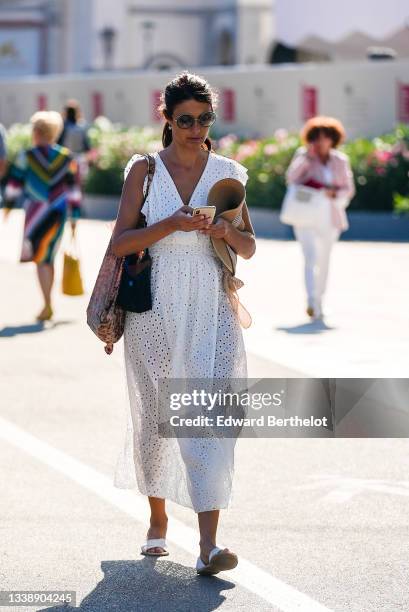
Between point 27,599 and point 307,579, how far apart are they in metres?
0.96

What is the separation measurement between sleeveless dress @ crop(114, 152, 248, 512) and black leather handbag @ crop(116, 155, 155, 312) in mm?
27

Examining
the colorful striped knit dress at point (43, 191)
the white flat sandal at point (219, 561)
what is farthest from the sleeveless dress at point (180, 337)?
the colorful striped knit dress at point (43, 191)

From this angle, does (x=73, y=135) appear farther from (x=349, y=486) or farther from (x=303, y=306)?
(x=349, y=486)

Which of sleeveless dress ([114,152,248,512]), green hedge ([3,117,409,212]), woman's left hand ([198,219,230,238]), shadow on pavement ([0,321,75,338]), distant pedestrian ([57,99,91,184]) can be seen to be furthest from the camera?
distant pedestrian ([57,99,91,184])

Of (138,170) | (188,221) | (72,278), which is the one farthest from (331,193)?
(188,221)

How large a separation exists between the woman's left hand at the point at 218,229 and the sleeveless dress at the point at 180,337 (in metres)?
0.11

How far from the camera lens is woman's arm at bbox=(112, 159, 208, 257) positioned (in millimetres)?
6098

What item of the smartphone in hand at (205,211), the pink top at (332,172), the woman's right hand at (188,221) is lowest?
the pink top at (332,172)

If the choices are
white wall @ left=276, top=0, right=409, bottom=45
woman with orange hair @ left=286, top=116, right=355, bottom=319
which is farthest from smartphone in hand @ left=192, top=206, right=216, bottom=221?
white wall @ left=276, top=0, right=409, bottom=45

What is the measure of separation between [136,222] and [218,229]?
325 mm

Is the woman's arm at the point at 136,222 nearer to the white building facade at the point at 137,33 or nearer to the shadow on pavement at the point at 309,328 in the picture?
the shadow on pavement at the point at 309,328

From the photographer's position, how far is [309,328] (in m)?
13.4

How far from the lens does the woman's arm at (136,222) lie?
6098 mm

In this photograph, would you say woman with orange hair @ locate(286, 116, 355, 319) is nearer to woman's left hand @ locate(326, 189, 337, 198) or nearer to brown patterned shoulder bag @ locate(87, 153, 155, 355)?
woman's left hand @ locate(326, 189, 337, 198)
